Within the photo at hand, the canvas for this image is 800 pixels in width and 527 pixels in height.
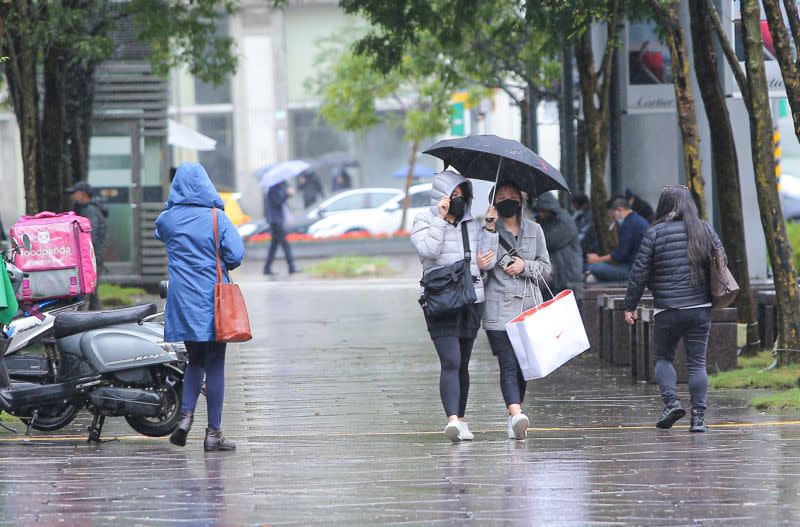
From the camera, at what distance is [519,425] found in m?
9.34

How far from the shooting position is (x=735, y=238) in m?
13.6

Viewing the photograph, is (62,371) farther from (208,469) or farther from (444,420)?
(444,420)

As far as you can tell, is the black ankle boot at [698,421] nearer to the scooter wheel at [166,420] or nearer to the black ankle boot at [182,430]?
the black ankle boot at [182,430]

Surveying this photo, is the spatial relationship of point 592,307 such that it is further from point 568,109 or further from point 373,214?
point 373,214

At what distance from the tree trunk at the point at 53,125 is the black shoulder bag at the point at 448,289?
36.4 ft

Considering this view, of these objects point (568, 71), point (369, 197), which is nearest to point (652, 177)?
point (568, 71)

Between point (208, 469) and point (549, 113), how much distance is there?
2085 centimetres

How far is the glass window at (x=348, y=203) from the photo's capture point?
3909 cm

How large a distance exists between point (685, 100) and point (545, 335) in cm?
477

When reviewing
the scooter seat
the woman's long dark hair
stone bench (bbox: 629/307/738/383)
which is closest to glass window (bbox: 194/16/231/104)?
stone bench (bbox: 629/307/738/383)

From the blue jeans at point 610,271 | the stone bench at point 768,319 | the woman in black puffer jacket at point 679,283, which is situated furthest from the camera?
the blue jeans at point 610,271

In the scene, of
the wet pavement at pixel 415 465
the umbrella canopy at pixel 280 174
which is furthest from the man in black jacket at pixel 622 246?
the umbrella canopy at pixel 280 174

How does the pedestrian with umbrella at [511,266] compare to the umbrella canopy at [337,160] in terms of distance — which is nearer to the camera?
the pedestrian with umbrella at [511,266]

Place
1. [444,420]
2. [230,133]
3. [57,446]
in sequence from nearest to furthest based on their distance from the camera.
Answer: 1. [57,446]
2. [444,420]
3. [230,133]
